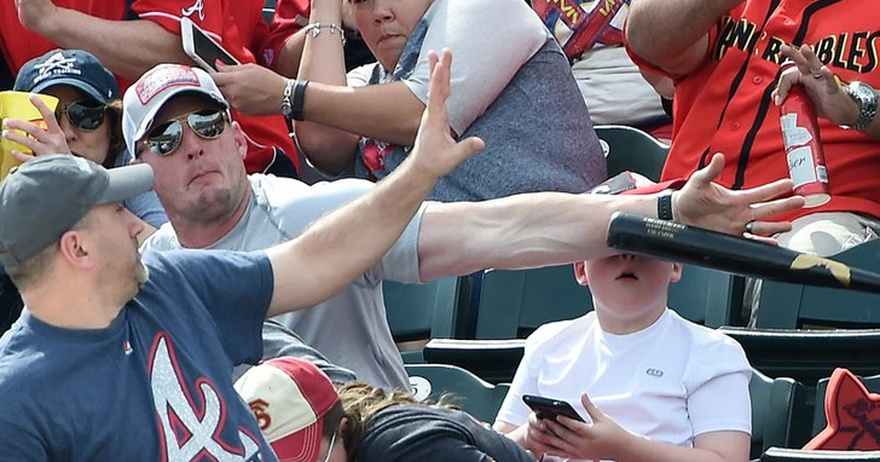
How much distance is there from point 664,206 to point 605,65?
1.93 metres

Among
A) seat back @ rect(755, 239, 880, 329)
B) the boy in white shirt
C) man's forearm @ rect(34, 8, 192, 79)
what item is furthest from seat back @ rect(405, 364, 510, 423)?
man's forearm @ rect(34, 8, 192, 79)

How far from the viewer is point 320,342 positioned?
147 inches

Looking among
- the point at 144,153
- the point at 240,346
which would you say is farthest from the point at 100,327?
the point at 144,153

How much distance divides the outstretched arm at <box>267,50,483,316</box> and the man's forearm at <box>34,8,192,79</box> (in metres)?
2.09

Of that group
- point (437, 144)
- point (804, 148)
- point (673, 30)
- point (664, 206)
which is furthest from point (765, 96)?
point (437, 144)

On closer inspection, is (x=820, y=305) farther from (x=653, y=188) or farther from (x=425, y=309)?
(x=425, y=309)

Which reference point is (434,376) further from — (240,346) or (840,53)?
(840,53)

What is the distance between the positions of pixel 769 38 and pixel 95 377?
2209 mm

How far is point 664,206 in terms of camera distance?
10.5 feet

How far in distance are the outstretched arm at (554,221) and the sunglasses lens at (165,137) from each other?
2.14ft

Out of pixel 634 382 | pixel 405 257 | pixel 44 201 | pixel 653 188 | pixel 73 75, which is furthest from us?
pixel 73 75

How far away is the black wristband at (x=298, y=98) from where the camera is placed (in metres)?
4.63

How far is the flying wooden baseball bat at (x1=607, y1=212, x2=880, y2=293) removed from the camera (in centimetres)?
298

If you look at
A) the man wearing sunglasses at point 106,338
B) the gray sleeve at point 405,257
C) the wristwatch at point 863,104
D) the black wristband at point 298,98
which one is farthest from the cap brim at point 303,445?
the black wristband at point 298,98
